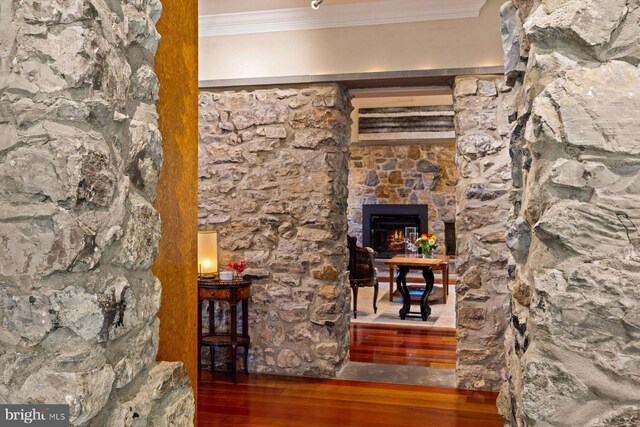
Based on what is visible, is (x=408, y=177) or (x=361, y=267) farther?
(x=408, y=177)

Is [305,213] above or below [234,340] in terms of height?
above

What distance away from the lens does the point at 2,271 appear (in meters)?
1.08

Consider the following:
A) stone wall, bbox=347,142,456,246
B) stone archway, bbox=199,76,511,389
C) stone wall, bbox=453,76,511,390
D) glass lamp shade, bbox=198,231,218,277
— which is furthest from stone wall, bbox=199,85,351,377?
stone wall, bbox=347,142,456,246

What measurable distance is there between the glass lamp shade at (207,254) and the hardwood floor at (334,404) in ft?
2.95

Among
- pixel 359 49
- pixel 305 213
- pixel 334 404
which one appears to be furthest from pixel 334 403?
pixel 359 49

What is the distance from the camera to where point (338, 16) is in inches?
180

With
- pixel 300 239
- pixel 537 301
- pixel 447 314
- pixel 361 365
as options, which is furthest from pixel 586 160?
pixel 447 314

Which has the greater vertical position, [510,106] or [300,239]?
[510,106]

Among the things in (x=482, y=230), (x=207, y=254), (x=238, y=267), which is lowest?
(x=238, y=267)

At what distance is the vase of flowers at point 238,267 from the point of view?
185 inches

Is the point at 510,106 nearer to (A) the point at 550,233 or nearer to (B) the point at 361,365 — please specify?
(A) the point at 550,233

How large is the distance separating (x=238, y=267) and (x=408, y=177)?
609 centimetres

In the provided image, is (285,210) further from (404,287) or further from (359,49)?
(404,287)

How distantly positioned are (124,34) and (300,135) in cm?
351
